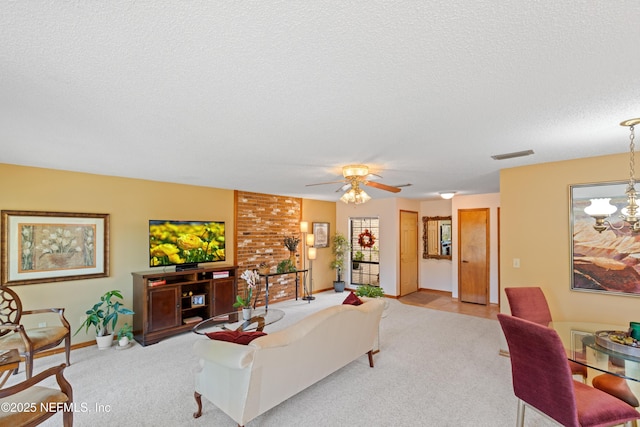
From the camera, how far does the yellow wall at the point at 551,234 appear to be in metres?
3.14

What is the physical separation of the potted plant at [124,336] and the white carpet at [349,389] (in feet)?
0.37

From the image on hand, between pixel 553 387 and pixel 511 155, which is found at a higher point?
pixel 511 155

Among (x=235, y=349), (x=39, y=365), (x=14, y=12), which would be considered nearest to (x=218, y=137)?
(x=14, y=12)

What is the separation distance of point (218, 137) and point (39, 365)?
11.5ft

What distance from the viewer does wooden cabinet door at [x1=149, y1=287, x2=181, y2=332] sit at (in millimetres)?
4074

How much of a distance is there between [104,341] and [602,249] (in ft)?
20.0

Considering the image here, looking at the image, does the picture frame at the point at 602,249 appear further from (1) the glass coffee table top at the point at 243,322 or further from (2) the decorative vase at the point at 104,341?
(2) the decorative vase at the point at 104,341

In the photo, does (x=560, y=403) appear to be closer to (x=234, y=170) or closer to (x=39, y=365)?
(x=234, y=170)

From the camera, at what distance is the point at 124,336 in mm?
3920

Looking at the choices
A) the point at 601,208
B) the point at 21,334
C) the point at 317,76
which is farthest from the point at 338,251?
the point at 317,76

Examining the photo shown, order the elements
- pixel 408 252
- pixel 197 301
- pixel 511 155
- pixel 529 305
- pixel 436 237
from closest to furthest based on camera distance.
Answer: pixel 529 305 < pixel 511 155 < pixel 197 301 < pixel 408 252 < pixel 436 237

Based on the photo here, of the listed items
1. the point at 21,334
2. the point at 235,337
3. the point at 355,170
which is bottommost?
the point at 21,334

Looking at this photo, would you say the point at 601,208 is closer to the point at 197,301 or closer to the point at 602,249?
the point at 602,249

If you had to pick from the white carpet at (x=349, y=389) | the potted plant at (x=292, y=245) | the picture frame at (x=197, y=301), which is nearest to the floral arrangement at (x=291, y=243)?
the potted plant at (x=292, y=245)
